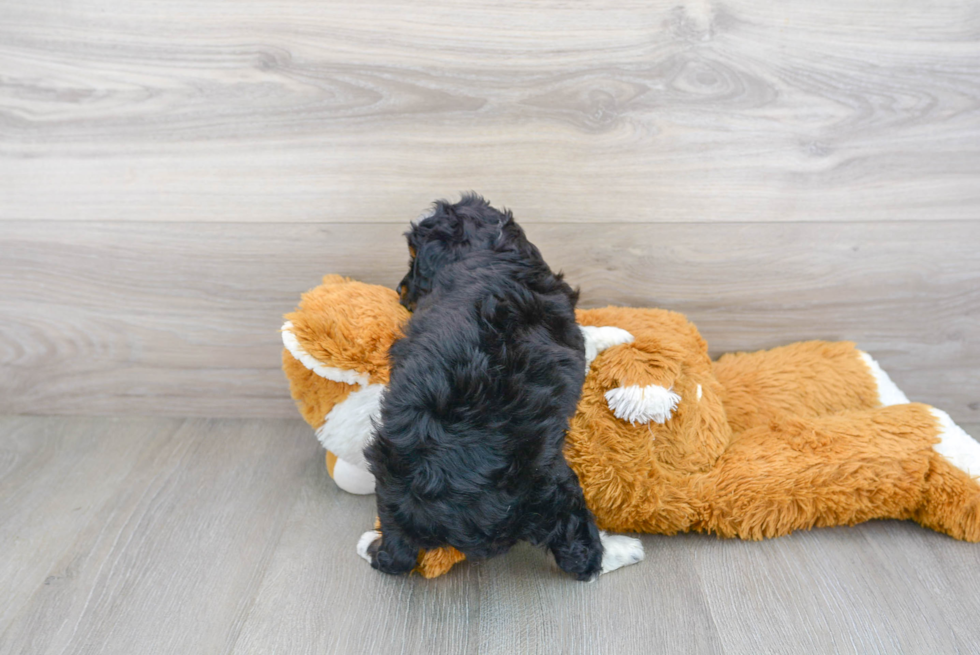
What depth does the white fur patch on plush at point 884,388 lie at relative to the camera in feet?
3.23

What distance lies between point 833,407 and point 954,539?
222 millimetres

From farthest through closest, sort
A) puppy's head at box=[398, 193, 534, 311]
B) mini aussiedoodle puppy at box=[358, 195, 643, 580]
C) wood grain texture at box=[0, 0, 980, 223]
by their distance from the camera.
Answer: wood grain texture at box=[0, 0, 980, 223] < puppy's head at box=[398, 193, 534, 311] < mini aussiedoodle puppy at box=[358, 195, 643, 580]

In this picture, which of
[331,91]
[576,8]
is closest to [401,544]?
[331,91]

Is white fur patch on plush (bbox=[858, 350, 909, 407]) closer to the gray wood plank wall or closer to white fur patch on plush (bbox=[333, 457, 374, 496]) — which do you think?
the gray wood plank wall

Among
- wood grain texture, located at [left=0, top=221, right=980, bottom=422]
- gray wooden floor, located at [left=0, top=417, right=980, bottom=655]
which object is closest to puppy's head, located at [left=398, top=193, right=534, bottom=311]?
→ wood grain texture, located at [left=0, top=221, right=980, bottom=422]

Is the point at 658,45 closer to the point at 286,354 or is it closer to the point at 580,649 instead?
the point at 286,354

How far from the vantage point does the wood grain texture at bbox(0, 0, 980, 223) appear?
0.94 m

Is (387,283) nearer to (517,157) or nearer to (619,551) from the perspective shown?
(517,157)

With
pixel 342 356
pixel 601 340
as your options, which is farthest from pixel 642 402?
pixel 342 356

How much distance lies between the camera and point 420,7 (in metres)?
0.93

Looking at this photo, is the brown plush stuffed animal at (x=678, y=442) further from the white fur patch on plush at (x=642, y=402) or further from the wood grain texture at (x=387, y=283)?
the wood grain texture at (x=387, y=283)

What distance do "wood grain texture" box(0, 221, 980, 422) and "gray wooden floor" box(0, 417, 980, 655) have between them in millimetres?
254

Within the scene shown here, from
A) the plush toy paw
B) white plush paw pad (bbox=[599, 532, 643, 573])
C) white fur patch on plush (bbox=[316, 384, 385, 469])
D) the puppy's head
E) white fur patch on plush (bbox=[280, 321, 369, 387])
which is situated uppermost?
the puppy's head

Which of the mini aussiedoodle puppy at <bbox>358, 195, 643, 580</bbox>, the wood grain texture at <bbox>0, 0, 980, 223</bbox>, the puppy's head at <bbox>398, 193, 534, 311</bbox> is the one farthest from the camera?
the wood grain texture at <bbox>0, 0, 980, 223</bbox>
